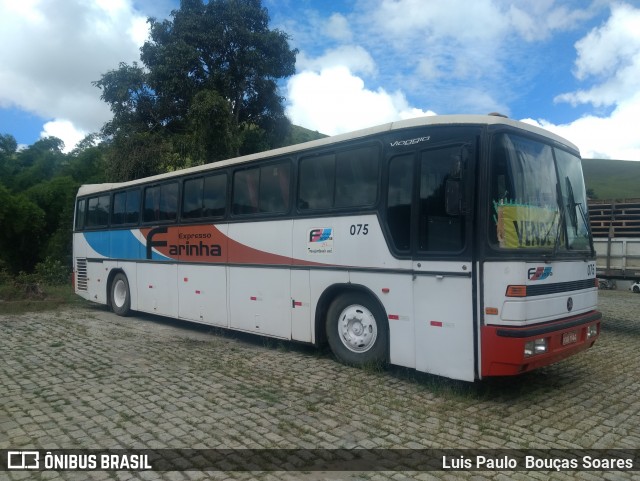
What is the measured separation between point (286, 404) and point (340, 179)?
317cm

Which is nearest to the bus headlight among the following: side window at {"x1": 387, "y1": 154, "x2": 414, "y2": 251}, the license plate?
the license plate

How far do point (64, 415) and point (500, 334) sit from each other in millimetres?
4542

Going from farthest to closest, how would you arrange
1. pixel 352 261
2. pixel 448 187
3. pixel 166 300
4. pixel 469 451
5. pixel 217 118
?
pixel 217 118
pixel 166 300
pixel 352 261
pixel 448 187
pixel 469 451

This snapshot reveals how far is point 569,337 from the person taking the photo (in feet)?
20.3

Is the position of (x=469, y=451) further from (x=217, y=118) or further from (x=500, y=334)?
(x=217, y=118)

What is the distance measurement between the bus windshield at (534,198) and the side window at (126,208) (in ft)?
28.5

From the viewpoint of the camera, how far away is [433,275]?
6.13 metres

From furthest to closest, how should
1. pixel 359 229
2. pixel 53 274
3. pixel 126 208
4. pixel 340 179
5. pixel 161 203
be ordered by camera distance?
pixel 53 274
pixel 126 208
pixel 161 203
pixel 340 179
pixel 359 229

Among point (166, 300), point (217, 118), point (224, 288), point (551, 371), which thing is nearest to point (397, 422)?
point (551, 371)

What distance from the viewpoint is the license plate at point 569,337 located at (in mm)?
6063

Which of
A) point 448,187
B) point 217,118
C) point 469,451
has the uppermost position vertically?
point 217,118

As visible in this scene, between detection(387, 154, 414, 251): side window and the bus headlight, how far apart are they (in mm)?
1741

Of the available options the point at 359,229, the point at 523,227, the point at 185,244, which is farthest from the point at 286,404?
the point at 185,244

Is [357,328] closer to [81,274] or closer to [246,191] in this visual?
[246,191]
